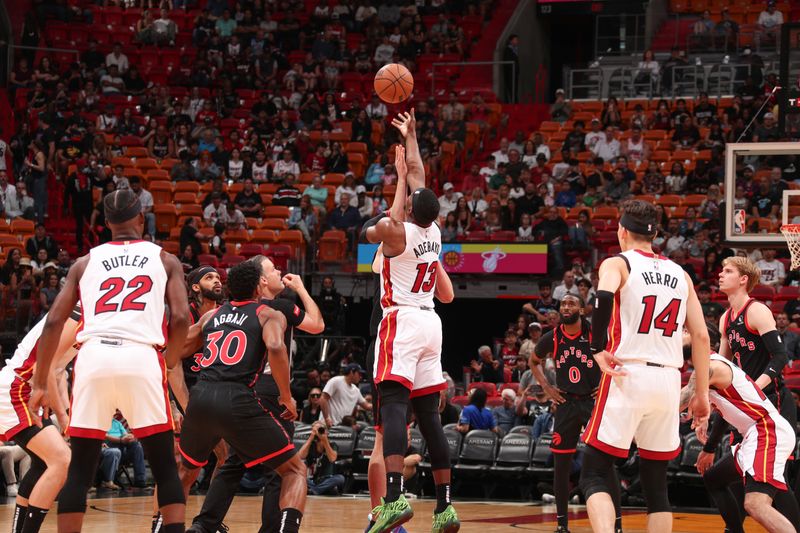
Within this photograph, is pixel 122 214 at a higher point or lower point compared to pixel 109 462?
higher

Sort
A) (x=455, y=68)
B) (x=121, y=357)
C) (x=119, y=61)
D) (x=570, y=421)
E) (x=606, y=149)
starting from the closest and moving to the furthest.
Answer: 1. (x=121, y=357)
2. (x=570, y=421)
3. (x=606, y=149)
4. (x=455, y=68)
5. (x=119, y=61)

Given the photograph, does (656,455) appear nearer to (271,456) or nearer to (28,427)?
(271,456)

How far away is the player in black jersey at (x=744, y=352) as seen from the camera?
909cm

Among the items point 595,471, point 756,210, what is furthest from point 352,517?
point 756,210

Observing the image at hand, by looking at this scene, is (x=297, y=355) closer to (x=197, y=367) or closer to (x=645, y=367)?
(x=197, y=367)

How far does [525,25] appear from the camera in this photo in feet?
93.7

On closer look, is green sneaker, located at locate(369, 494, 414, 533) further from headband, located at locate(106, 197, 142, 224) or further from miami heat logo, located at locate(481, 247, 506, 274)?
miami heat logo, located at locate(481, 247, 506, 274)

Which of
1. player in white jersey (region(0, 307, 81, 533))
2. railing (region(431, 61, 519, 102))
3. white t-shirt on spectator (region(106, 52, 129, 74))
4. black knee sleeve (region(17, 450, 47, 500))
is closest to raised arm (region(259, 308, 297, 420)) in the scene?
player in white jersey (region(0, 307, 81, 533))

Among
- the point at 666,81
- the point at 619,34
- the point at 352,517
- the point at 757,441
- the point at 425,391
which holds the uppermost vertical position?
the point at 619,34

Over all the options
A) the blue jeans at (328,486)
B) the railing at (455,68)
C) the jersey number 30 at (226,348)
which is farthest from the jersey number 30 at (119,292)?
the railing at (455,68)

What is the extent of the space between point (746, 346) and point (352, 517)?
4.77 m

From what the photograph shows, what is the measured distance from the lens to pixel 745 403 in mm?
8602

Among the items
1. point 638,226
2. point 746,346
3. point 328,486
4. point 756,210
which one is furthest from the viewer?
point 756,210

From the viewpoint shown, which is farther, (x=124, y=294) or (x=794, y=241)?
(x=794, y=241)
